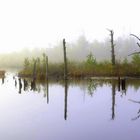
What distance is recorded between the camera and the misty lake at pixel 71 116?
16.9 meters

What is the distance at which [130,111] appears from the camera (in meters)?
23.3

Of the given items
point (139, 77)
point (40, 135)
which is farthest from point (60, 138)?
point (139, 77)

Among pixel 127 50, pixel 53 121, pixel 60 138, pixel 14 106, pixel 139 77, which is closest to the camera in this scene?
pixel 60 138

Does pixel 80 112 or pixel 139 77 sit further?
pixel 139 77

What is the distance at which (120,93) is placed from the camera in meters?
32.7

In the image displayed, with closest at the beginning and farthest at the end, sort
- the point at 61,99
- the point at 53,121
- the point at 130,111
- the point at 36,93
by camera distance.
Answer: the point at 53,121 < the point at 130,111 < the point at 61,99 < the point at 36,93

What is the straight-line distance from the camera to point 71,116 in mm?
21812

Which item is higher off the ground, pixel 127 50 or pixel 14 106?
pixel 127 50

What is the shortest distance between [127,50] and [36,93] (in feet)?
376

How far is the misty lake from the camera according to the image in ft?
55.4

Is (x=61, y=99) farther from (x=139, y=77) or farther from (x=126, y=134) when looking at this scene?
(x=139, y=77)

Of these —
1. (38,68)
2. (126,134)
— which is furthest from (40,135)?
(38,68)

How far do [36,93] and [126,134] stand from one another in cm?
1909

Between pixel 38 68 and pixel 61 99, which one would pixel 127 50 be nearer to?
pixel 38 68
